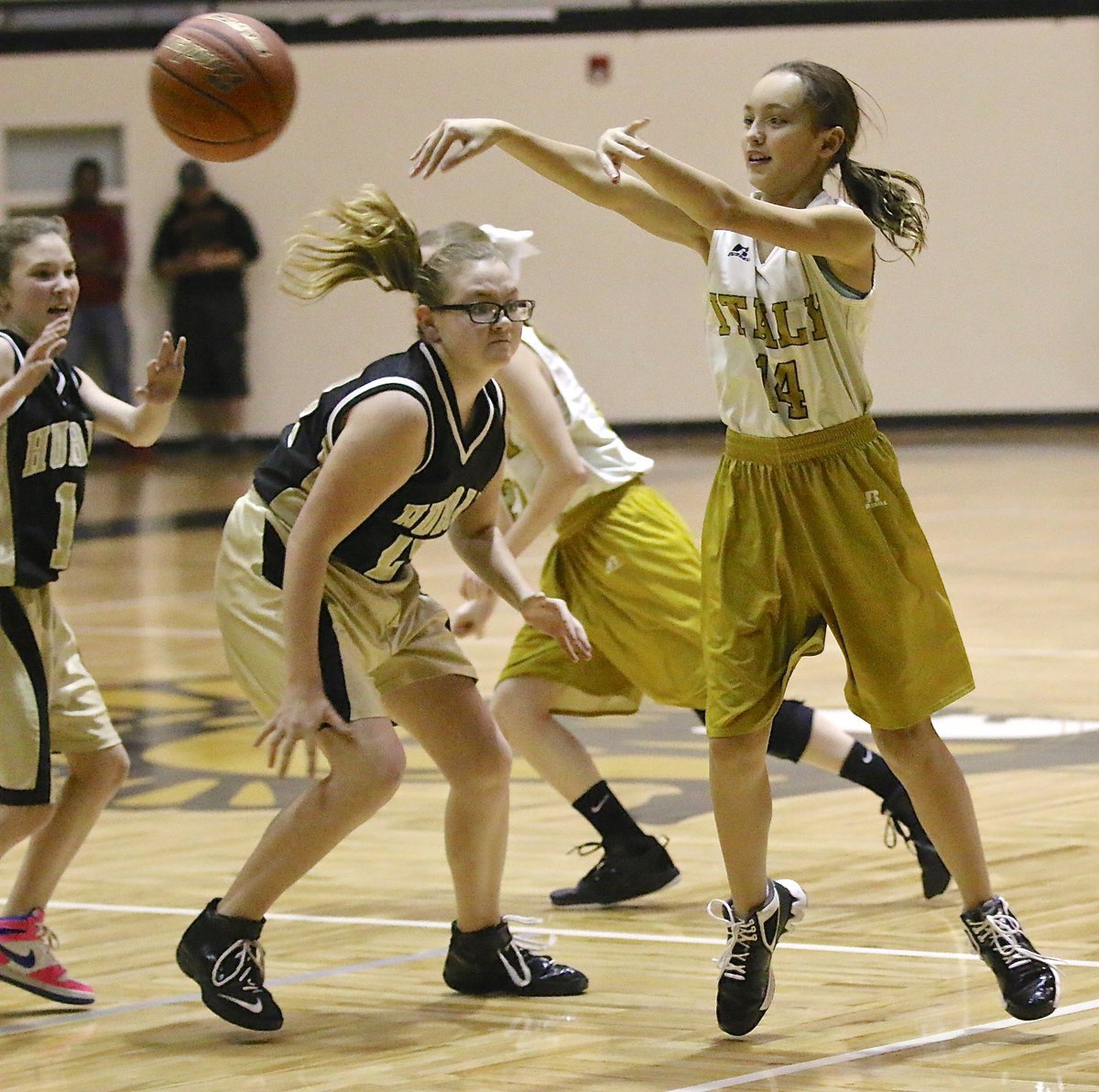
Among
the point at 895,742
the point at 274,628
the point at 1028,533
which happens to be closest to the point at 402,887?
the point at 274,628

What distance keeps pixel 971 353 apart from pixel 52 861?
12420 millimetres

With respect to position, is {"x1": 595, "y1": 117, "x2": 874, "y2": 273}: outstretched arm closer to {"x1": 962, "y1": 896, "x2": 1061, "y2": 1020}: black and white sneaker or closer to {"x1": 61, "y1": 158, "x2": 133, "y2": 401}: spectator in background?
{"x1": 962, "y1": 896, "x2": 1061, "y2": 1020}: black and white sneaker

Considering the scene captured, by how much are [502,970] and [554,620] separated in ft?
2.04

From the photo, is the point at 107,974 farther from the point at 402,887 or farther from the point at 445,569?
the point at 445,569

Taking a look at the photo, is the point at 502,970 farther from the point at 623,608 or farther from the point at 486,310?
the point at 486,310

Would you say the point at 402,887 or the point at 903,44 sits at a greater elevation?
the point at 903,44

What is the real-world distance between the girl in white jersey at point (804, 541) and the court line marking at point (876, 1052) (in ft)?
0.18

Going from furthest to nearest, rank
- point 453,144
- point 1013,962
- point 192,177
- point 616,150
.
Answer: point 192,177, point 1013,962, point 453,144, point 616,150

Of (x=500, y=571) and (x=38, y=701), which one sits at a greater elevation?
(x=500, y=571)

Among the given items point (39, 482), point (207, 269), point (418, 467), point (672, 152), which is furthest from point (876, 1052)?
point (207, 269)

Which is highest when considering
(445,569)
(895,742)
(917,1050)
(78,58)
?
(78,58)

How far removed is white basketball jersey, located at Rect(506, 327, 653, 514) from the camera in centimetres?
447

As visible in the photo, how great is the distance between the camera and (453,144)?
10.3 feet

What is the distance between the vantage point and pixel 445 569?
9.47 meters
